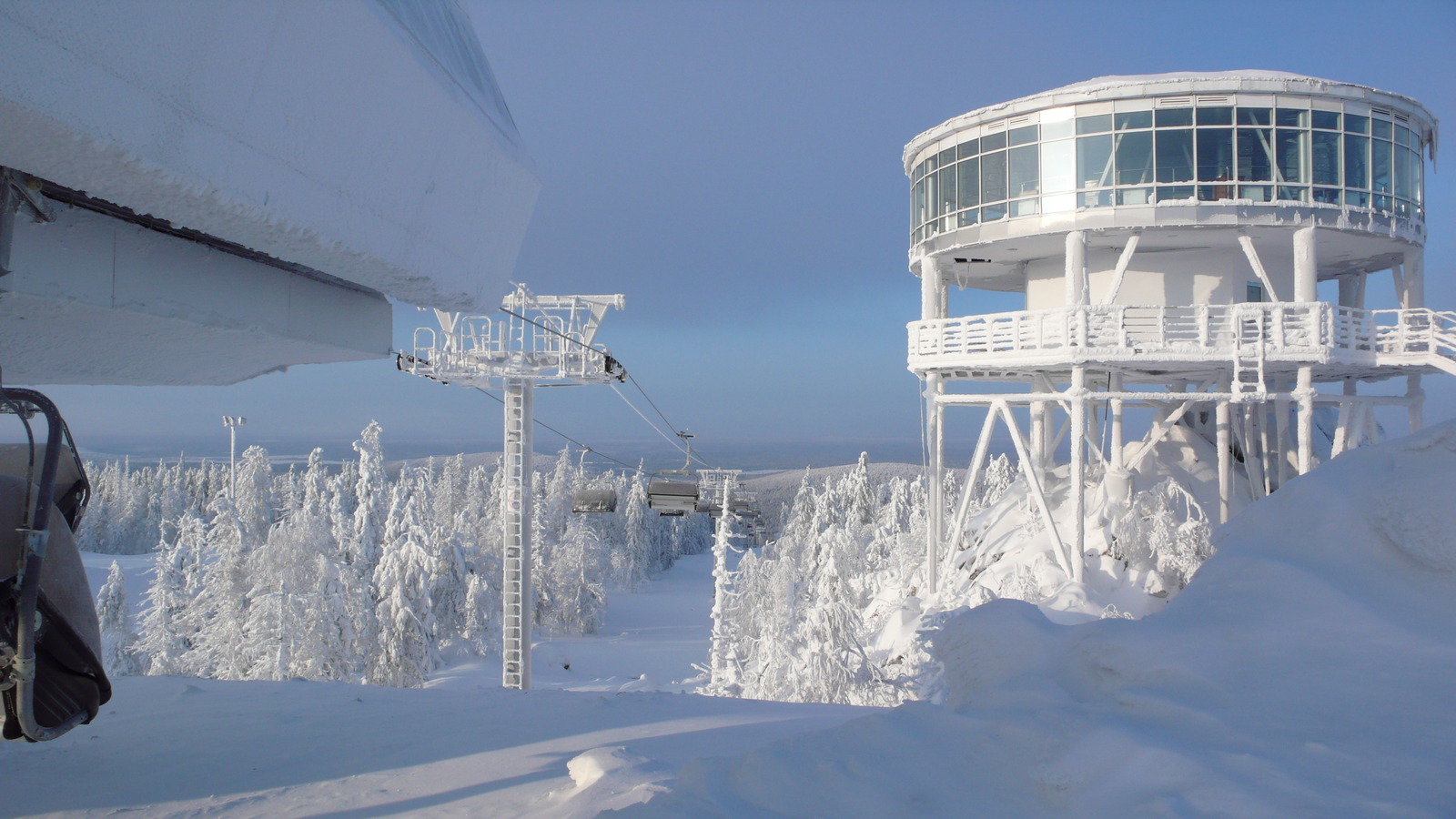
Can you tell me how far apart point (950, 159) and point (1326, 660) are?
17.0 metres

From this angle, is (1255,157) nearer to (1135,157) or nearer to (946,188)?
(1135,157)

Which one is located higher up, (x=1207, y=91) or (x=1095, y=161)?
(x=1207, y=91)

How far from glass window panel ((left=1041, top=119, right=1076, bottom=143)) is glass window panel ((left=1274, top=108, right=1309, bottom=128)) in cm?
384

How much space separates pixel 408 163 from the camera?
17.1 feet

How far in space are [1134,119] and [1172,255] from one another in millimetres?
3819

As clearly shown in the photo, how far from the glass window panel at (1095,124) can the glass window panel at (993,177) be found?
1672 mm

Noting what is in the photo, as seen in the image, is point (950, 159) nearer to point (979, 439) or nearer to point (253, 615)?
point (979, 439)

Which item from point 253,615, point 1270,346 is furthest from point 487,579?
point 1270,346

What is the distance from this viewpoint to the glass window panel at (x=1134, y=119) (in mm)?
16656

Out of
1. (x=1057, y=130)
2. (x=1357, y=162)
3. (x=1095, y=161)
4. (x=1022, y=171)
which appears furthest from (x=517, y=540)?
(x=1357, y=162)

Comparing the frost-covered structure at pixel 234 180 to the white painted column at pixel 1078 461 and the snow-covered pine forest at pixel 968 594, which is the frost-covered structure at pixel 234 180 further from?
the white painted column at pixel 1078 461

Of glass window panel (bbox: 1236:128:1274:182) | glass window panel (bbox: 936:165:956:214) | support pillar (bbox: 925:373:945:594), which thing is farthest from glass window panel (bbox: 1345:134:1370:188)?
support pillar (bbox: 925:373:945:594)

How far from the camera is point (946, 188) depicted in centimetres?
1955

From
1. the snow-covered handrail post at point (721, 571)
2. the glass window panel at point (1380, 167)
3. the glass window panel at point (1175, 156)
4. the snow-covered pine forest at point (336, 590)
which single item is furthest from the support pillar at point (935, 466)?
the snow-covered pine forest at point (336, 590)
